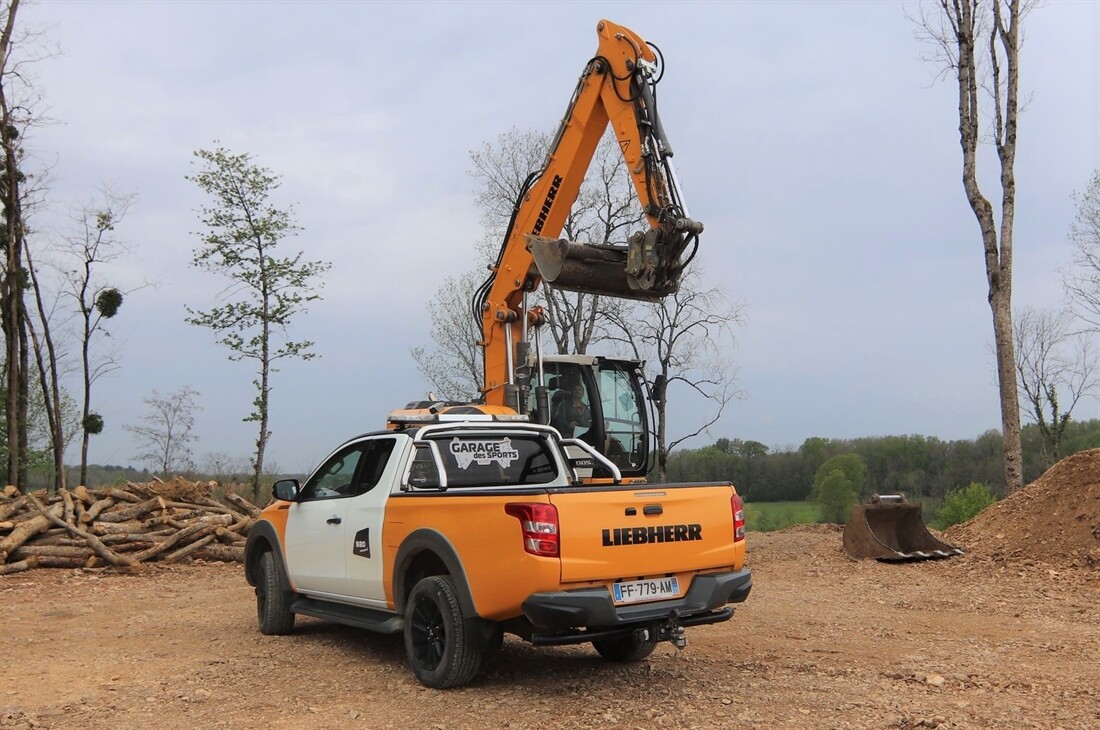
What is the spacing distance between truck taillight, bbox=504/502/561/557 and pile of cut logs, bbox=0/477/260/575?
10.3 m

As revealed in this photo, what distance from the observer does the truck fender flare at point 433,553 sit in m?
6.27

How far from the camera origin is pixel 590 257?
11.6 metres

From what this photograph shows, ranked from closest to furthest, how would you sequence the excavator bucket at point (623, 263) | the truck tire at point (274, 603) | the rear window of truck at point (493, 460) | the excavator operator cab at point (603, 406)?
the rear window of truck at point (493, 460) → the truck tire at point (274, 603) → the excavator bucket at point (623, 263) → the excavator operator cab at point (603, 406)

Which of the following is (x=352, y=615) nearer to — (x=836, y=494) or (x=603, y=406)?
(x=603, y=406)

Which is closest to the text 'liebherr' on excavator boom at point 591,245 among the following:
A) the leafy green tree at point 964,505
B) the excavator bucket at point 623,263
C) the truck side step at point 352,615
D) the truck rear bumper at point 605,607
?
the excavator bucket at point 623,263

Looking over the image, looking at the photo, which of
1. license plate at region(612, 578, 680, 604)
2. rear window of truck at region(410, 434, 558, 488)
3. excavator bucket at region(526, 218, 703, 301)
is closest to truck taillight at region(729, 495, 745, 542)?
license plate at region(612, 578, 680, 604)

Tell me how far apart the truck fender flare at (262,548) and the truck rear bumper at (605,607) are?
142 inches

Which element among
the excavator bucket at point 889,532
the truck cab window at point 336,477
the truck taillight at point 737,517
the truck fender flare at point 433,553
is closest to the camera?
the truck fender flare at point 433,553

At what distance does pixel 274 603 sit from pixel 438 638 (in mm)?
2880

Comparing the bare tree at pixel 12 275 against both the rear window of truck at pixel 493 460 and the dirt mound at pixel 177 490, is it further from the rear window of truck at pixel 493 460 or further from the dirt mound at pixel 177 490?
the rear window of truck at pixel 493 460

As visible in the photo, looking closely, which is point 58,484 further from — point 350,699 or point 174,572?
point 350,699

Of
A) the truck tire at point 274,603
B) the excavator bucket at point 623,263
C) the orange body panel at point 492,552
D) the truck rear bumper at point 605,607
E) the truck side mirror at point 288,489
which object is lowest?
the truck tire at point 274,603

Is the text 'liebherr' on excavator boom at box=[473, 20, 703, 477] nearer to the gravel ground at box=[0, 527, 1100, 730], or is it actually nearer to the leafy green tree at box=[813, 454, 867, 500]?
the gravel ground at box=[0, 527, 1100, 730]

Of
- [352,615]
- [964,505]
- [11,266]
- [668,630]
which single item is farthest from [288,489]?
[11,266]
